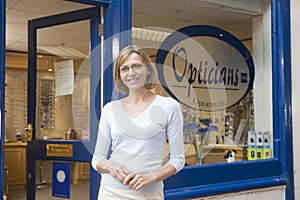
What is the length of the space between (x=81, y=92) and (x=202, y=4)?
50.0 inches

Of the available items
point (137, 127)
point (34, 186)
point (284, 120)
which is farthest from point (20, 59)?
point (137, 127)

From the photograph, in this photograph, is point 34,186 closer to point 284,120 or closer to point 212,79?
point 212,79

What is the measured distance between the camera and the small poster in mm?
3336

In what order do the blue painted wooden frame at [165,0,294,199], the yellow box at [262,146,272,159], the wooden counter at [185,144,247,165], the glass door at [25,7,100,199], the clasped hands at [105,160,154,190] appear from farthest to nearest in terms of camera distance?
the yellow box at [262,146,272,159], the blue painted wooden frame at [165,0,294,199], the wooden counter at [185,144,247,165], the glass door at [25,7,100,199], the clasped hands at [105,160,154,190]

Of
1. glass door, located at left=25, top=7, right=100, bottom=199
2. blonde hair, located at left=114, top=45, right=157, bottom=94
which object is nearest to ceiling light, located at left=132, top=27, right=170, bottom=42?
glass door, located at left=25, top=7, right=100, bottom=199

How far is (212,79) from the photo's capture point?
381 cm

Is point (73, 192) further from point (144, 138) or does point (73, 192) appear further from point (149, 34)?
point (144, 138)

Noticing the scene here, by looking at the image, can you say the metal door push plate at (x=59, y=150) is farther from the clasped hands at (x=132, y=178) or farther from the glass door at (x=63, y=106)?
the clasped hands at (x=132, y=178)

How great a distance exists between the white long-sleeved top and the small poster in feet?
4.19

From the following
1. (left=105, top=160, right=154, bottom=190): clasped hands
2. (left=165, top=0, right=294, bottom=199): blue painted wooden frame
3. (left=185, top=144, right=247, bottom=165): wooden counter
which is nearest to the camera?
(left=105, top=160, right=154, bottom=190): clasped hands

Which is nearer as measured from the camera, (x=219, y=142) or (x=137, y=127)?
(x=137, y=127)

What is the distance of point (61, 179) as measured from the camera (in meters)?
3.38

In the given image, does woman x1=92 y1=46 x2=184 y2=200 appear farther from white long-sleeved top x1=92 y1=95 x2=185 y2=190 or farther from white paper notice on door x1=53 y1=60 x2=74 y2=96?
white paper notice on door x1=53 y1=60 x2=74 y2=96

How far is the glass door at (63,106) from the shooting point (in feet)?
10.3
